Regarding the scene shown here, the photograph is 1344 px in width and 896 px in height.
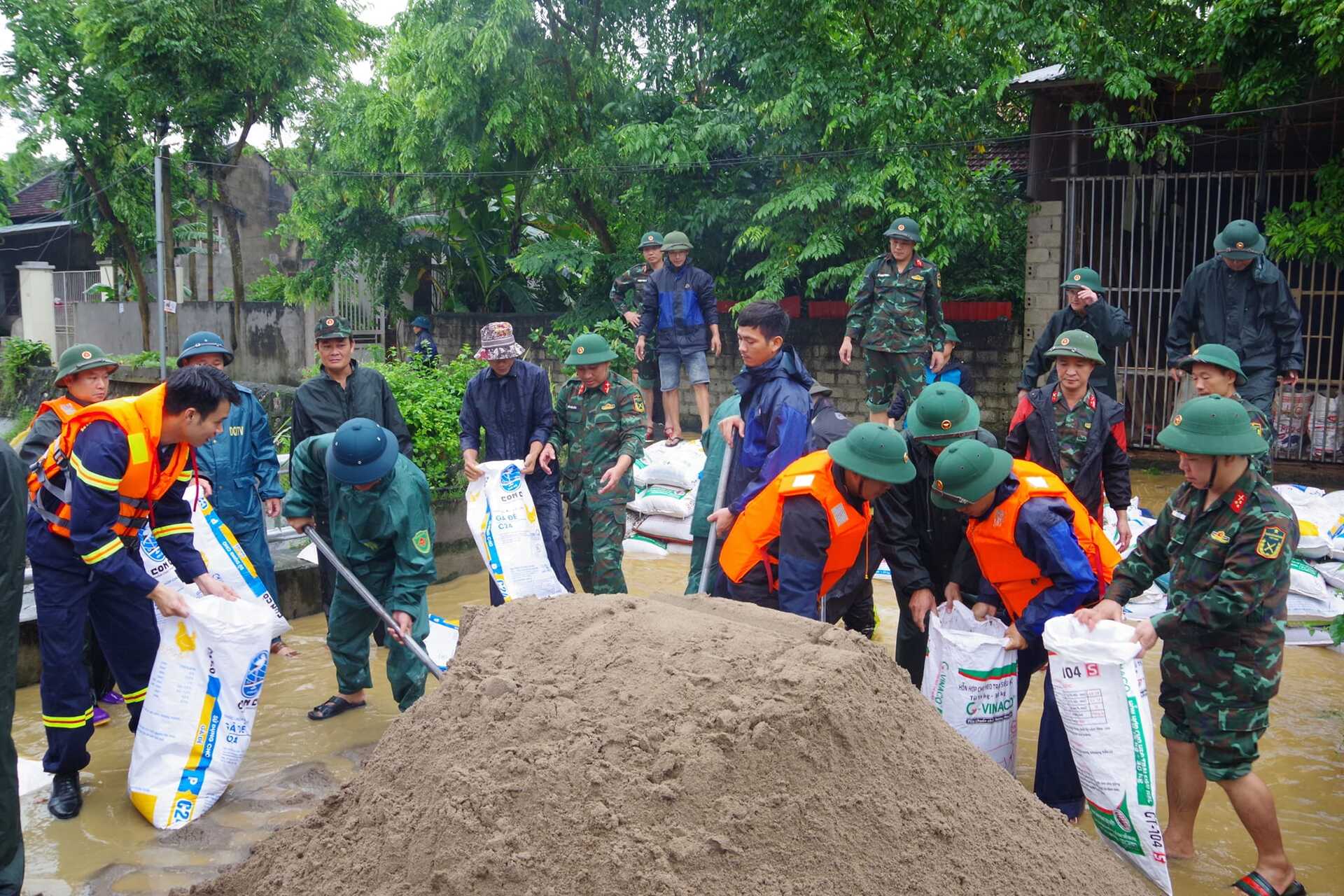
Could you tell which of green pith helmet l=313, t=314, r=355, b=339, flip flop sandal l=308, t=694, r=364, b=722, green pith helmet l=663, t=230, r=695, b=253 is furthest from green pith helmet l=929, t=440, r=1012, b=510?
green pith helmet l=663, t=230, r=695, b=253

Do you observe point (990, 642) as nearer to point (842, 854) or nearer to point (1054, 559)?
point (1054, 559)

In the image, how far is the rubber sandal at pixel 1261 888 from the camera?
330 centimetres

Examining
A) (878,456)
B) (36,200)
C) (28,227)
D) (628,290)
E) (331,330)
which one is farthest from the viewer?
(36,200)

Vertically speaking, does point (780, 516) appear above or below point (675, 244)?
below

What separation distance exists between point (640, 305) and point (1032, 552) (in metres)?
5.81

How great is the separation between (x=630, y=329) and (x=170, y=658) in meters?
6.24

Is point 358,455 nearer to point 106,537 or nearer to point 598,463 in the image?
point 106,537

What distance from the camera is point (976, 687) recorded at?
3.55 m

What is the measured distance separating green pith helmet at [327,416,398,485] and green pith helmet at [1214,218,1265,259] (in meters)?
4.98

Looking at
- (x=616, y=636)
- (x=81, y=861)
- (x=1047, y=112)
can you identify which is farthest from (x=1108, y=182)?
(x=81, y=861)

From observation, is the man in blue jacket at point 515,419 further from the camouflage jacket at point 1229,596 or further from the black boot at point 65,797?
the camouflage jacket at point 1229,596

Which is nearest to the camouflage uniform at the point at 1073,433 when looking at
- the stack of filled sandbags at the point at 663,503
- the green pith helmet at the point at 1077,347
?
the green pith helmet at the point at 1077,347

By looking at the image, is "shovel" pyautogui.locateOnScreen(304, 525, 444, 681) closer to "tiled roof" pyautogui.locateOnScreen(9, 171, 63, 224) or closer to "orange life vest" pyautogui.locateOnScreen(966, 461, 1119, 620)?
"orange life vest" pyautogui.locateOnScreen(966, 461, 1119, 620)

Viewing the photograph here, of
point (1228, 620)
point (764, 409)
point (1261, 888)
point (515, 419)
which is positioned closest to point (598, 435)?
point (515, 419)
